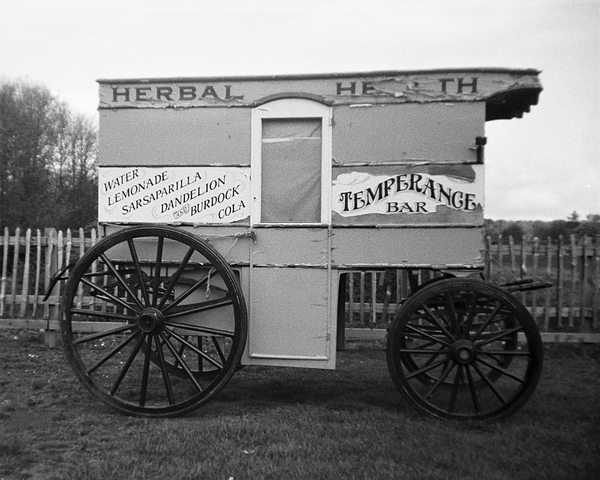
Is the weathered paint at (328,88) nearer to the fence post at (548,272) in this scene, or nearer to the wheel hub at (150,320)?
the wheel hub at (150,320)

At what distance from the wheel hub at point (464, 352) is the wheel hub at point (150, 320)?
7.26ft

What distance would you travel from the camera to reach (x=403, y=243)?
429 cm

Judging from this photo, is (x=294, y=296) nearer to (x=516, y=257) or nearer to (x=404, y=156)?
(x=404, y=156)

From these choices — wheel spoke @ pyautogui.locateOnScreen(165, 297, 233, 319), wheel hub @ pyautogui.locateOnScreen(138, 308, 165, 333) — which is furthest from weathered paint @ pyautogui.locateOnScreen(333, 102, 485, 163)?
wheel hub @ pyautogui.locateOnScreen(138, 308, 165, 333)

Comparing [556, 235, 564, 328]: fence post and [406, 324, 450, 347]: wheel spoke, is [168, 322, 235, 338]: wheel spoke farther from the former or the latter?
[556, 235, 564, 328]: fence post

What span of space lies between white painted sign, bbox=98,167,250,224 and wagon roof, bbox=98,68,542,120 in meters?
0.55

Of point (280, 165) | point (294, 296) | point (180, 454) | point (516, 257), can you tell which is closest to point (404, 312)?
point (294, 296)

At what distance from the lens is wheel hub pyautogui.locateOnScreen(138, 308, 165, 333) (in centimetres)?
420

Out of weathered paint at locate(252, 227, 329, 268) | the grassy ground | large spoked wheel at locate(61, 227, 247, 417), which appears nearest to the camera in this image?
the grassy ground

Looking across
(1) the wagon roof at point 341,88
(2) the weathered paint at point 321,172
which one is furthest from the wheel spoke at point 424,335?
(1) the wagon roof at point 341,88

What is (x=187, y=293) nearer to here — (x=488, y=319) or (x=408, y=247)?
(x=408, y=247)

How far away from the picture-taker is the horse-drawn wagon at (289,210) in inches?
165

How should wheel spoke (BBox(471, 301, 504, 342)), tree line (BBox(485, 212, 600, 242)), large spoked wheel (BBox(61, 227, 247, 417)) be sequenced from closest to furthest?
wheel spoke (BBox(471, 301, 504, 342)), large spoked wheel (BBox(61, 227, 247, 417)), tree line (BBox(485, 212, 600, 242))

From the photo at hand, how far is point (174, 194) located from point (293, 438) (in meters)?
2.13
